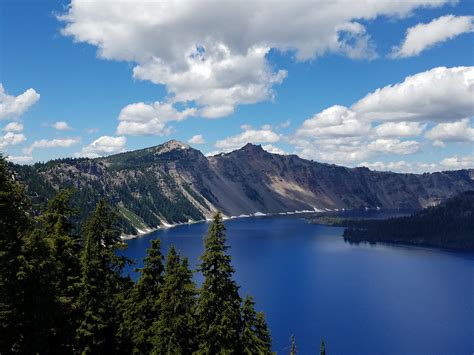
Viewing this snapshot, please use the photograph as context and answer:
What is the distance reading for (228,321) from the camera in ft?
94.0

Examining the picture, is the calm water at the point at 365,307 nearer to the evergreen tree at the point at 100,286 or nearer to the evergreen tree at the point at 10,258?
the evergreen tree at the point at 100,286

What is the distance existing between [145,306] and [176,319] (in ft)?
17.9

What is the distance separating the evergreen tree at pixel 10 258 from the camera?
24.2m

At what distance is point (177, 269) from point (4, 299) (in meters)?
11.2

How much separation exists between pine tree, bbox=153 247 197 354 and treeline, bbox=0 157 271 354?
A: 0.07 metres

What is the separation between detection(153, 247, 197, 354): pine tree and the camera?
29953 mm

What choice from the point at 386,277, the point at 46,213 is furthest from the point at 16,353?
the point at 386,277

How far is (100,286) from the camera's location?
1356 inches

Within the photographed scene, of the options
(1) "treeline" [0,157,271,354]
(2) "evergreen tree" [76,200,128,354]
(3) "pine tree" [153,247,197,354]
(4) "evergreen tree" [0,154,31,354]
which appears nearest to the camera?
(4) "evergreen tree" [0,154,31,354]

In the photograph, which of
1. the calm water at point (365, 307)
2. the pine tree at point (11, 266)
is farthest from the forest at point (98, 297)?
the calm water at point (365, 307)

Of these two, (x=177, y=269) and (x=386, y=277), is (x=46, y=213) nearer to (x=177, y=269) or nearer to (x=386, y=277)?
(x=177, y=269)

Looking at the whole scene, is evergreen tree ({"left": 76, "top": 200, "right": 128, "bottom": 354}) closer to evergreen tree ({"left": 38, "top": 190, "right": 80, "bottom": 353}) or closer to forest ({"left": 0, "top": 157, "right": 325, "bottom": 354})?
forest ({"left": 0, "top": 157, "right": 325, "bottom": 354})

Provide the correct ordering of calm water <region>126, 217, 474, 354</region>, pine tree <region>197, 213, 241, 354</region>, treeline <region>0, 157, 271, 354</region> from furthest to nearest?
calm water <region>126, 217, 474, 354</region> < pine tree <region>197, 213, 241, 354</region> < treeline <region>0, 157, 271, 354</region>

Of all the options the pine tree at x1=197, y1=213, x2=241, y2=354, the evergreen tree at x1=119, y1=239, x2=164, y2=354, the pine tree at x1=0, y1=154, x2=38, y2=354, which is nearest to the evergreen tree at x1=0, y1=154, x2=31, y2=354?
the pine tree at x1=0, y1=154, x2=38, y2=354
